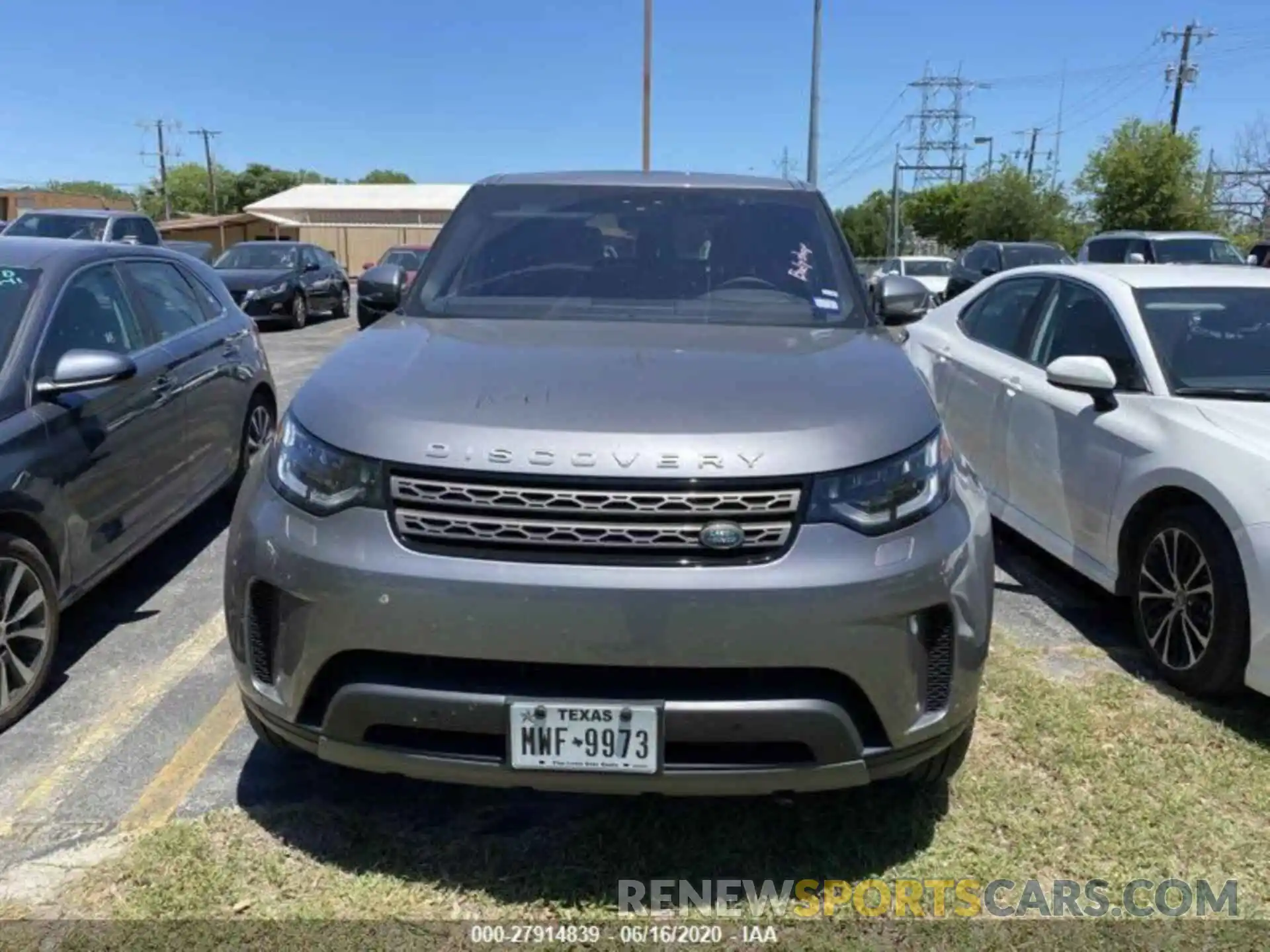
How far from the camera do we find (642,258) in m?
3.70

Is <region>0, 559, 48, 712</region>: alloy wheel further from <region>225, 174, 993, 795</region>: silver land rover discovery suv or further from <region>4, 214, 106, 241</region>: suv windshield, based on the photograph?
<region>4, 214, 106, 241</region>: suv windshield

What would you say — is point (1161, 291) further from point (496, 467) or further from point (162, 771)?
point (162, 771)

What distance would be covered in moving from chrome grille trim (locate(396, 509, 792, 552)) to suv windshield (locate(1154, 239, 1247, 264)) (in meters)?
18.1

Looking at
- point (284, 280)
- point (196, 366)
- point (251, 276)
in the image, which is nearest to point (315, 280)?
point (284, 280)

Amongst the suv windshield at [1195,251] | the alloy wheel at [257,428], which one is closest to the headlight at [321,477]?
the alloy wheel at [257,428]

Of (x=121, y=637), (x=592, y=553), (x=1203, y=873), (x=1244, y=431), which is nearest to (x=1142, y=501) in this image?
(x=1244, y=431)

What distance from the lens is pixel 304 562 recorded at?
2.32 m

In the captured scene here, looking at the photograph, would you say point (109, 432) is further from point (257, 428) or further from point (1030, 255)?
point (1030, 255)

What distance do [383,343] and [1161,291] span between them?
3376 mm

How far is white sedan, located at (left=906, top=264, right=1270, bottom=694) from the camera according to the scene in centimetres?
345

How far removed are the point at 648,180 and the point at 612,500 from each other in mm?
2205

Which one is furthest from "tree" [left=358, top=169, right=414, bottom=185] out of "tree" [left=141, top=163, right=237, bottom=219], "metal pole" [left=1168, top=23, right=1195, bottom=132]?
"metal pole" [left=1168, top=23, right=1195, bottom=132]

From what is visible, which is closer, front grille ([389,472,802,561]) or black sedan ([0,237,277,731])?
front grille ([389,472,802,561])

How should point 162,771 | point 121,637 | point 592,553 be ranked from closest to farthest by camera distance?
point 592,553 < point 162,771 < point 121,637
